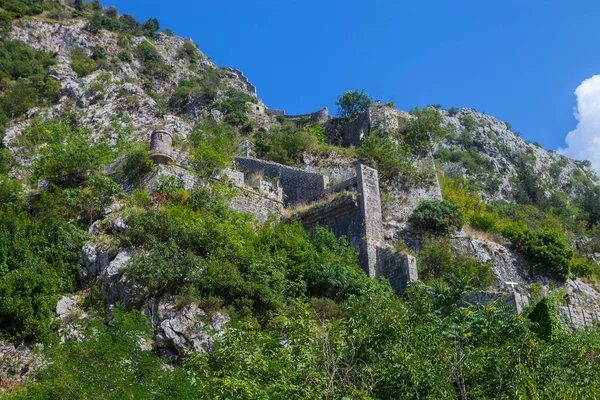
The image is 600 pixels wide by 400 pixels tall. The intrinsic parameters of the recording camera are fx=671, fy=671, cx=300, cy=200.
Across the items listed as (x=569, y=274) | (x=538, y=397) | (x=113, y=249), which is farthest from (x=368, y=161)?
(x=538, y=397)

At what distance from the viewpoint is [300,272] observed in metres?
19.4

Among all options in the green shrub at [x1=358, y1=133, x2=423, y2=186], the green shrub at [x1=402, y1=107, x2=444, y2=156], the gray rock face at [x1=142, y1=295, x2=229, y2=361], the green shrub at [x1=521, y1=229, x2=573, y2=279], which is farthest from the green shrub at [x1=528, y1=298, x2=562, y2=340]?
the green shrub at [x1=402, y1=107, x2=444, y2=156]

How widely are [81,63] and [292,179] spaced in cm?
2673

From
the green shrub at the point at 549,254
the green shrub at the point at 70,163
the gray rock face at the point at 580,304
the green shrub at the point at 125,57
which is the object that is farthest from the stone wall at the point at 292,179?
the green shrub at the point at 125,57

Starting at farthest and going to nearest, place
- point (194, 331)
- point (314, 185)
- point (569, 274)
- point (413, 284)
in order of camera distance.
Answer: point (314, 185)
point (569, 274)
point (194, 331)
point (413, 284)

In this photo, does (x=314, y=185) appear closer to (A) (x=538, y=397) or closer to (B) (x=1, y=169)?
(B) (x=1, y=169)

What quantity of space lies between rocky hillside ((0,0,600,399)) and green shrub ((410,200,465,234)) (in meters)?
0.05

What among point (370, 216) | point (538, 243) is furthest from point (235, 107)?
point (538, 243)

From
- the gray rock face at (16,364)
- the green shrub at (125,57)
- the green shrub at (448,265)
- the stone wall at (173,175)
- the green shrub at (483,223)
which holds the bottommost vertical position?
the gray rock face at (16,364)

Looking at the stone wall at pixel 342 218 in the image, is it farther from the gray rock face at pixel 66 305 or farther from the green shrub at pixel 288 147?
the gray rock face at pixel 66 305

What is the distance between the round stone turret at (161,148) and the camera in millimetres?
23375

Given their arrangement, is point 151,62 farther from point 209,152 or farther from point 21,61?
point 209,152

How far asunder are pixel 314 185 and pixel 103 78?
897 inches

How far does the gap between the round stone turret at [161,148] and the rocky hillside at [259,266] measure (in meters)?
0.08
